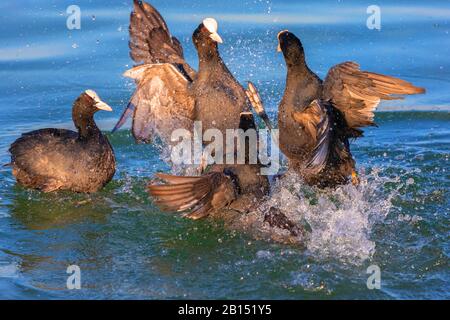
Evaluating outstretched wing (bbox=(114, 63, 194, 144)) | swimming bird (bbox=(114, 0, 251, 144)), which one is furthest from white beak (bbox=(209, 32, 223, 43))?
outstretched wing (bbox=(114, 63, 194, 144))

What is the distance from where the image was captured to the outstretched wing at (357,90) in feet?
18.9

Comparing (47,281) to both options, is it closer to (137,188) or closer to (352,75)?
(137,188)

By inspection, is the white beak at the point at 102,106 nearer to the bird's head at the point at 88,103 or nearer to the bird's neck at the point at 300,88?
the bird's head at the point at 88,103

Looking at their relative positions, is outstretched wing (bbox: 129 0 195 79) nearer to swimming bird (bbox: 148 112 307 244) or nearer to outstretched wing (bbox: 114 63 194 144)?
outstretched wing (bbox: 114 63 194 144)

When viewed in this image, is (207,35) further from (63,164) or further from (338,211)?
(338,211)

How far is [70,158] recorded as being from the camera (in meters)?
6.52

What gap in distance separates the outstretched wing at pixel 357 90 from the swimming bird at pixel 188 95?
802 millimetres

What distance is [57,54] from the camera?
9.35 meters

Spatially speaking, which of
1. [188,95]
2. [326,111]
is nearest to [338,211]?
[326,111]

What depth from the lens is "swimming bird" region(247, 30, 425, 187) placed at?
5680 mm

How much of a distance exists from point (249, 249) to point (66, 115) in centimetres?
351

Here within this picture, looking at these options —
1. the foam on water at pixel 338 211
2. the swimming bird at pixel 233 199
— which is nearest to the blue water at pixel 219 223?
the foam on water at pixel 338 211

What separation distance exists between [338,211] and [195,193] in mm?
1080

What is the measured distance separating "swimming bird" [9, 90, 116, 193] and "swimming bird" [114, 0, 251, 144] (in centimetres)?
27
